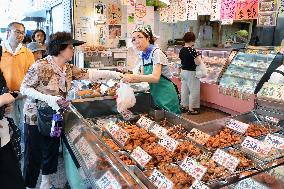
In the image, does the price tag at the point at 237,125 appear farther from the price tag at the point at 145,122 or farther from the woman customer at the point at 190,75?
the woman customer at the point at 190,75

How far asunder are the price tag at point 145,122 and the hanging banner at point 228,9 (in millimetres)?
5769

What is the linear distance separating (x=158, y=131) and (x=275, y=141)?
1.29 meters

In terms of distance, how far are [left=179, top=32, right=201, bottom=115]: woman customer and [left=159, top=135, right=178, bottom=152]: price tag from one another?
5.48 m

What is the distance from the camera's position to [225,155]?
2766 millimetres

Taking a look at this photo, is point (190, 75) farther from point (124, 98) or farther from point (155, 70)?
point (124, 98)

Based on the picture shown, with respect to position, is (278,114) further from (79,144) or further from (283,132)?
(79,144)

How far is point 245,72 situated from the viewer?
24.0 feet

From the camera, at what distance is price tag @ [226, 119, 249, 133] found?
3.53 metres

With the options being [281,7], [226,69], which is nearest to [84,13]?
[226,69]

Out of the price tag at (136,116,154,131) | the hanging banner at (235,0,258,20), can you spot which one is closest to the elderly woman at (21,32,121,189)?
the price tag at (136,116,154,131)

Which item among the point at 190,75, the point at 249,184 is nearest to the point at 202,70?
the point at 190,75

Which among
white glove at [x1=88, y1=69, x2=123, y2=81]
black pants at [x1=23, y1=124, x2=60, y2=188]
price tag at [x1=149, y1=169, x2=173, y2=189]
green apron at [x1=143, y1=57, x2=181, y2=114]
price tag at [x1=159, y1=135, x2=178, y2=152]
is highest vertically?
white glove at [x1=88, y1=69, x2=123, y2=81]

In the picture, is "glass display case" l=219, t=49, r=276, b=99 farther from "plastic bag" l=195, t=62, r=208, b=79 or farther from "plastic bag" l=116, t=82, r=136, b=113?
"plastic bag" l=116, t=82, r=136, b=113

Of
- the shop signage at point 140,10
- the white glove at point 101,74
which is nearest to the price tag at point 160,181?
the white glove at point 101,74
